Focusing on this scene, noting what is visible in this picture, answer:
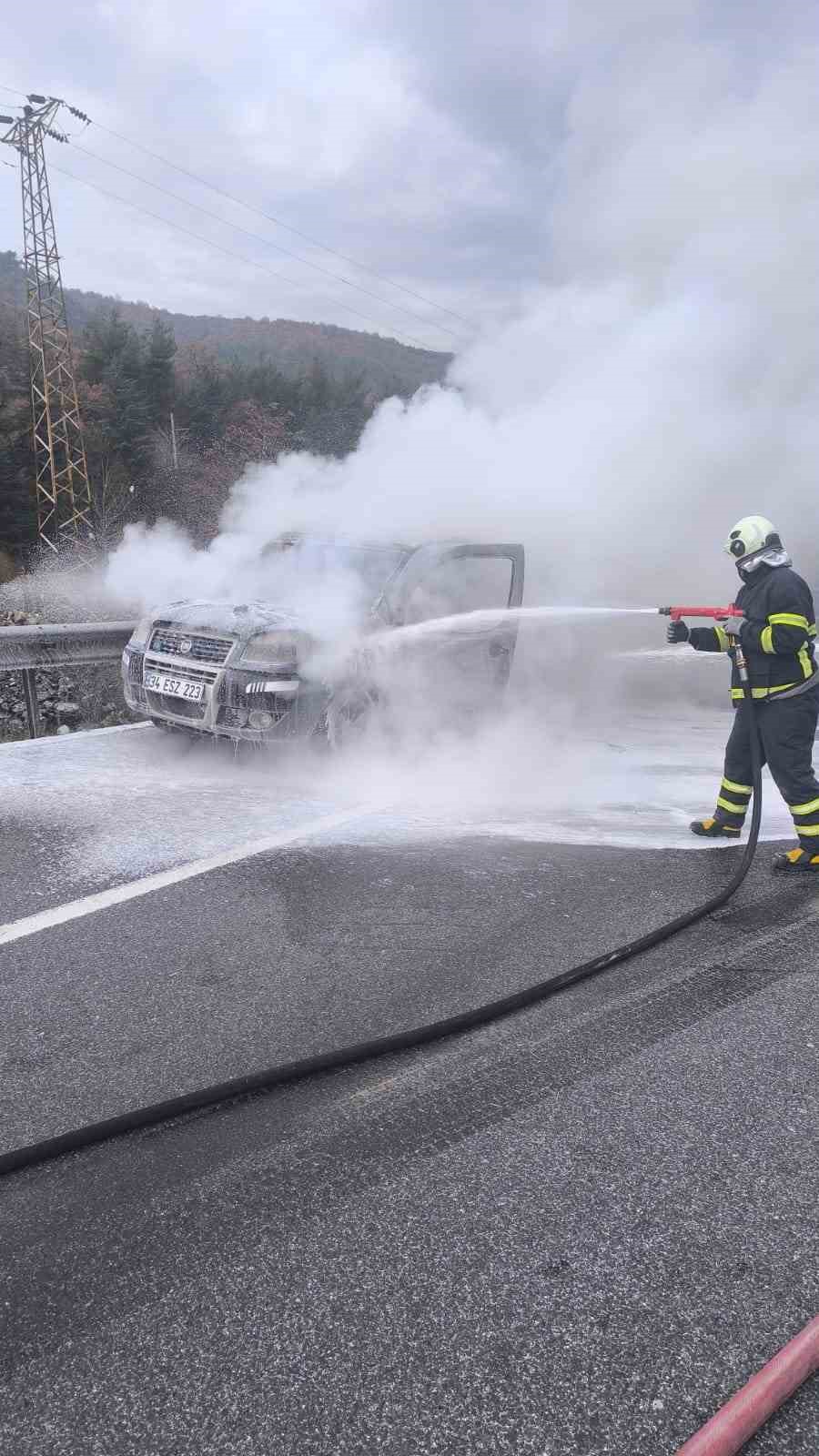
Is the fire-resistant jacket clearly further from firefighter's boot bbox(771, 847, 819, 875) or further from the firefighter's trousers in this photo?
firefighter's boot bbox(771, 847, 819, 875)

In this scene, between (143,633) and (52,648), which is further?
(52,648)

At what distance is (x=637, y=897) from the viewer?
4.47m

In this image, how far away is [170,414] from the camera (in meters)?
39.0

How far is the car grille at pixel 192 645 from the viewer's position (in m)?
6.25

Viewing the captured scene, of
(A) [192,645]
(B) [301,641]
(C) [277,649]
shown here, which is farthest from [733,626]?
(A) [192,645]

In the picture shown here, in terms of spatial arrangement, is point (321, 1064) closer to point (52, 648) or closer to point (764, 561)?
point (764, 561)

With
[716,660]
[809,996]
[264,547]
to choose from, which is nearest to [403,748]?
[264,547]

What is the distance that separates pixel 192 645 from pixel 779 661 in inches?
143

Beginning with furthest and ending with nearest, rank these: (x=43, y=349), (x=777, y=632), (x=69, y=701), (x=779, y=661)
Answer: (x=43, y=349) < (x=69, y=701) < (x=779, y=661) < (x=777, y=632)

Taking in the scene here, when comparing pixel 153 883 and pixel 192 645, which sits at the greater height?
pixel 192 645

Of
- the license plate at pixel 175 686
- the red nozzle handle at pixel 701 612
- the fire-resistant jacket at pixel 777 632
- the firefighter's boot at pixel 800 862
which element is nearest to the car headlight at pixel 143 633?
the license plate at pixel 175 686

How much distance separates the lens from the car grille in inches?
246

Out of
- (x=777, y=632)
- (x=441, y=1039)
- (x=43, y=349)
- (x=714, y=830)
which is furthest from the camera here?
(x=43, y=349)

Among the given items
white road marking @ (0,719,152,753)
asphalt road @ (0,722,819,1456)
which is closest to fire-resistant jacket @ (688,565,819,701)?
asphalt road @ (0,722,819,1456)
